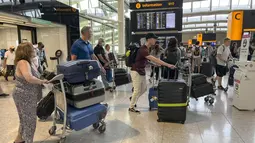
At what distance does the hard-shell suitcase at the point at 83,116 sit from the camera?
7.41 ft

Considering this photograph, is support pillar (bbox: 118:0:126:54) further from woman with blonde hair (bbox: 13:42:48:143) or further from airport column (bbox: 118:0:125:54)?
woman with blonde hair (bbox: 13:42:48:143)

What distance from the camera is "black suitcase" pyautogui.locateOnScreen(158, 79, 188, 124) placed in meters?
2.96

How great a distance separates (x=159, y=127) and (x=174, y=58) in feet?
5.65

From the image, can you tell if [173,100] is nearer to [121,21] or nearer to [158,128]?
[158,128]

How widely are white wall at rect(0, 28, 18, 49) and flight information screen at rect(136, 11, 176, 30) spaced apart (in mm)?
7320

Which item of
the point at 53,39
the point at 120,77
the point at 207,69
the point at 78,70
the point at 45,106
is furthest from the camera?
the point at 53,39

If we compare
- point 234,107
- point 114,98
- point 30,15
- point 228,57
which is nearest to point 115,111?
point 114,98

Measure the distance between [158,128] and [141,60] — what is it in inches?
46.8

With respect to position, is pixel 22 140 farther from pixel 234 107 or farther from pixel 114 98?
pixel 234 107

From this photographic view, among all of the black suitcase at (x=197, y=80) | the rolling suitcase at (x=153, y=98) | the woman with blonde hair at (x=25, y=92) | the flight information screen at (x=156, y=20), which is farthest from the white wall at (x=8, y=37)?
the black suitcase at (x=197, y=80)

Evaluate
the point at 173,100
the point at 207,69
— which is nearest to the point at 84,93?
the point at 173,100

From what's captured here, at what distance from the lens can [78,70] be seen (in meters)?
2.24

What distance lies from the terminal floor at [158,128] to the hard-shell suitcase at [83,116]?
12.7 inches

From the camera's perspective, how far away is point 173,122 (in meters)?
3.09
